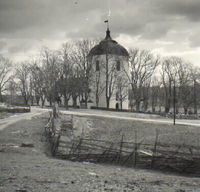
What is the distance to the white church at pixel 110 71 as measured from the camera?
48.8 meters

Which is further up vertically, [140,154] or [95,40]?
[95,40]

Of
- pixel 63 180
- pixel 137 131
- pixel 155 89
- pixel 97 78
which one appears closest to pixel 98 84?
pixel 97 78

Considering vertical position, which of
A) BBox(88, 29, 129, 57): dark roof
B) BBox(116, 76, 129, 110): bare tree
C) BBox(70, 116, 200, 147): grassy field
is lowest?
BBox(70, 116, 200, 147): grassy field

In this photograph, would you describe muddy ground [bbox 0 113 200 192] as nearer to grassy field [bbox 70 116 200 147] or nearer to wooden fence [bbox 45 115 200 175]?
wooden fence [bbox 45 115 200 175]

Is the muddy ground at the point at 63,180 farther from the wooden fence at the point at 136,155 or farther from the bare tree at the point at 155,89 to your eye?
the bare tree at the point at 155,89

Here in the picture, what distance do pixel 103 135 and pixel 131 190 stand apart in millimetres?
12224

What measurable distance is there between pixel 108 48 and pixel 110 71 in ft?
15.3

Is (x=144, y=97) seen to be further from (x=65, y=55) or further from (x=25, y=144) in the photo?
(x=25, y=144)

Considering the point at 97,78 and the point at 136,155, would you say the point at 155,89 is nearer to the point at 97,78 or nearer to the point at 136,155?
the point at 97,78

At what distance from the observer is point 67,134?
18.1 meters

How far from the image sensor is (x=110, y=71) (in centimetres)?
4881

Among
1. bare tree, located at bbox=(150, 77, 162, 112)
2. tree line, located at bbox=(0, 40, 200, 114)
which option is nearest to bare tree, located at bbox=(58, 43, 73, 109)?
tree line, located at bbox=(0, 40, 200, 114)

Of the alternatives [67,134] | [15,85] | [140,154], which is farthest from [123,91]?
[140,154]

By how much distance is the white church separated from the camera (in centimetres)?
4875
